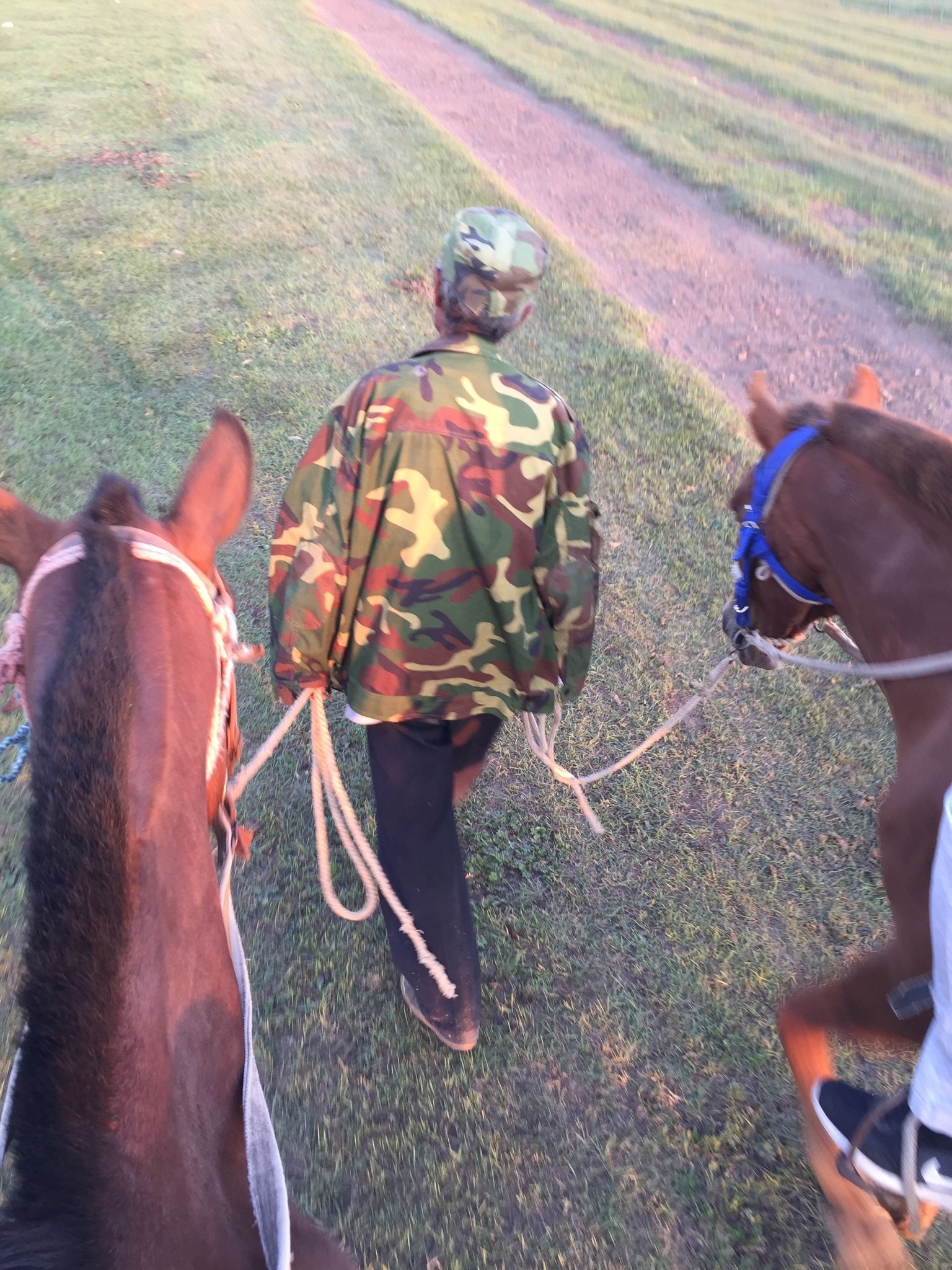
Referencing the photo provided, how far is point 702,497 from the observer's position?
15.5 feet

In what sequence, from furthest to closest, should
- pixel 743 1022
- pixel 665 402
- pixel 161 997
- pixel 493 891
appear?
pixel 665 402
pixel 493 891
pixel 743 1022
pixel 161 997

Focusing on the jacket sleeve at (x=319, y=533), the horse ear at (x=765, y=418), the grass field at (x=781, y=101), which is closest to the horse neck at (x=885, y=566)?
the horse ear at (x=765, y=418)

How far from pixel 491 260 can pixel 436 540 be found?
0.65 metres

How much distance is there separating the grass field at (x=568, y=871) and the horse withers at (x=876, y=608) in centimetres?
40

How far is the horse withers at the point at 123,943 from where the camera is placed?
112 centimetres

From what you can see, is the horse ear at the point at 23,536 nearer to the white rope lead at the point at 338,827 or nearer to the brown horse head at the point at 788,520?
the white rope lead at the point at 338,827

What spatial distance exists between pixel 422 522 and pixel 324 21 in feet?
58.8

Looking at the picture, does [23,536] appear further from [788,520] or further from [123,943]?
[788,520]

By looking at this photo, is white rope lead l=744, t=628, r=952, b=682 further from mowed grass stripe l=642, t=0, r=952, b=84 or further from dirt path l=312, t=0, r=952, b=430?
mowed grass stripe l=642, t=0, r=952, b=84

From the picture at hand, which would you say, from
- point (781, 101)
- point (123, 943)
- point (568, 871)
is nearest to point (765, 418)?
point (568, 871)

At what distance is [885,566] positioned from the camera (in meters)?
2.02

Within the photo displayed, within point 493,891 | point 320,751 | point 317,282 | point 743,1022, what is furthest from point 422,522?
point 317,282

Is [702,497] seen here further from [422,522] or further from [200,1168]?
[200,1168]

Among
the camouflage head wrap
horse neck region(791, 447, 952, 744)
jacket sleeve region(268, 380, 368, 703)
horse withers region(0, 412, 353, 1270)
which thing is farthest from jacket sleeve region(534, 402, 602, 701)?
horse withers region(0, 412, 353, 1270)
